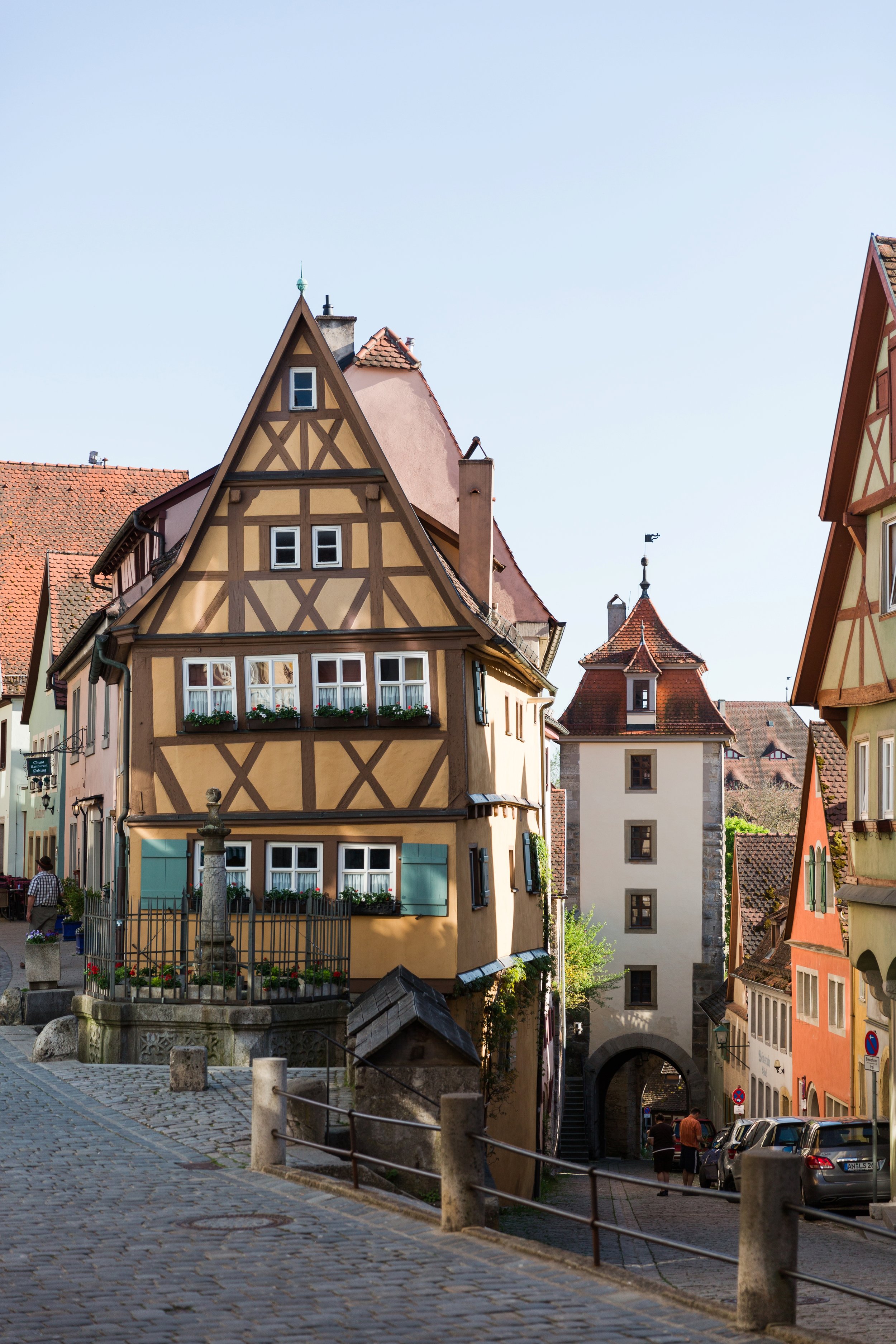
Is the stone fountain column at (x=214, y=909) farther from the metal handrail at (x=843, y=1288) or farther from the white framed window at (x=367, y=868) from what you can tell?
the metal handrail at (x=843, y=1288)

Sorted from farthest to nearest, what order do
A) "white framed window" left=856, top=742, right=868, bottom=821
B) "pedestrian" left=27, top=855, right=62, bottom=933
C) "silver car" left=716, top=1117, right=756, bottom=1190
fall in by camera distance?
"silver car" left=716, top=1117, right=756, bottom=1190, "pedestrian" left=27, top=855, right=62, bottom=933, "white framed window" left=856, top=742, right=868, bottom=821

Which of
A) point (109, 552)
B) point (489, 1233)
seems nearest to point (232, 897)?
point (109, 552)

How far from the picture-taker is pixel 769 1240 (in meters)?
7.38

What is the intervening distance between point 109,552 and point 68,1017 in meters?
13.5

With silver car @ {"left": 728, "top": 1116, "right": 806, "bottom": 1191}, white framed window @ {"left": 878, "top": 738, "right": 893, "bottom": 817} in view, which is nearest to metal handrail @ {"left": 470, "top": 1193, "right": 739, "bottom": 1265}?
white framed window @ {"left": 878, "top": 738, "right": 893, "bottom": 817}

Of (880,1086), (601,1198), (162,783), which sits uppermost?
(162,783)

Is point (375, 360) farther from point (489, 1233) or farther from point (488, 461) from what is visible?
point (489, 1233)

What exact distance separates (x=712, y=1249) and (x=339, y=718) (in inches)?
395

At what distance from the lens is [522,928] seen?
99.1 ft

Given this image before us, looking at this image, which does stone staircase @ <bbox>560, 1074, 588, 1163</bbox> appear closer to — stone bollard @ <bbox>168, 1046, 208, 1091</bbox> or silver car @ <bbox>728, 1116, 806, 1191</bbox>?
silver car @ <bbox>728, 1116, 806, 1191</bbox>

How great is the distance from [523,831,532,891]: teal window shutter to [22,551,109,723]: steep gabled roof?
12290 mm

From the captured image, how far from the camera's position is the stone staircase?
48.8 m

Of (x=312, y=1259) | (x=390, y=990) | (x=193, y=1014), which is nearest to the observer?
(x=312, y=1259)

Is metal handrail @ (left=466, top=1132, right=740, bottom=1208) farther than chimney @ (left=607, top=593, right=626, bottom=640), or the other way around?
chimney @ (left=607, top=593, right=626, bottom=640)
